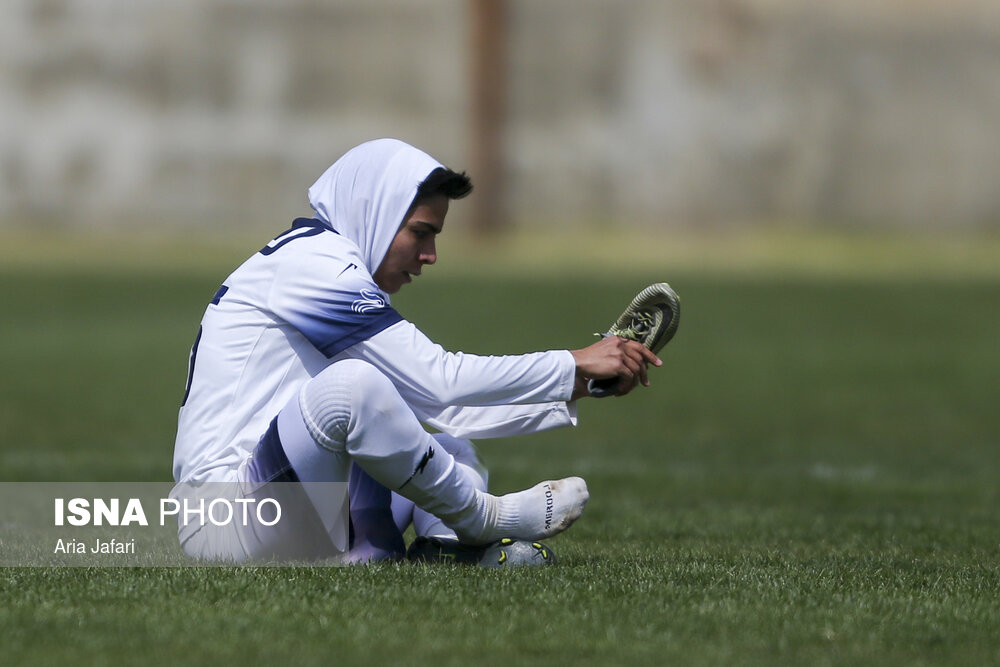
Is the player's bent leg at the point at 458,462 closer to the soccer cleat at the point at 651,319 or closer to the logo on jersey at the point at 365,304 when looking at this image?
the soccer cleat at the point at 651,319

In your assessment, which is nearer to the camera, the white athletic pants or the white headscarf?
the white athletic pants

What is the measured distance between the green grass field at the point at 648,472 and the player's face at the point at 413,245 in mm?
1041

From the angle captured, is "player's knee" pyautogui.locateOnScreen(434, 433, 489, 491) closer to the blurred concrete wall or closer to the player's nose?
the player's nose

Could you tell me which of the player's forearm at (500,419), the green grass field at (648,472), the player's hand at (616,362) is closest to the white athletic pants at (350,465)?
the player's forearm at (500,419)

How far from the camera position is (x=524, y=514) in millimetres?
4828

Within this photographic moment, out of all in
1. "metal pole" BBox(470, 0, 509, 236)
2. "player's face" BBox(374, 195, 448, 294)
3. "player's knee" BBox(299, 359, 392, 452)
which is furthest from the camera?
"metal pole" BBox(470, 0, 509, 236)

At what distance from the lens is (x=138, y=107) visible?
87.7 ft

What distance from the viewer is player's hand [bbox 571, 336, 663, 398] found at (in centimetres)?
477

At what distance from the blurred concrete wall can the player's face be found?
20.8 m

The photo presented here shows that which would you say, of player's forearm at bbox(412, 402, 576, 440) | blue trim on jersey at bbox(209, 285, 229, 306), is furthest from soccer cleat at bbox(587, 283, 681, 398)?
blue trim on jersey at bbox(209, 285, 229, 306)

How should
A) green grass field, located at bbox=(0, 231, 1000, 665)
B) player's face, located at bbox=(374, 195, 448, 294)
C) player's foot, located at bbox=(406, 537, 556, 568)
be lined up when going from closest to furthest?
green grass field, located at bbox=(0, 231, 1000, 665), player's foot, located at bbox=(406, 537, 556, 568), player's face, located at bbox=(374, 195, 448, 294)

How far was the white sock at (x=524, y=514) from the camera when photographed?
4.78 meters

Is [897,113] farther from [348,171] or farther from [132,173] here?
[348,171]

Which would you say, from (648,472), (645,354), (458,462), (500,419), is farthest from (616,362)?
(648,472)
